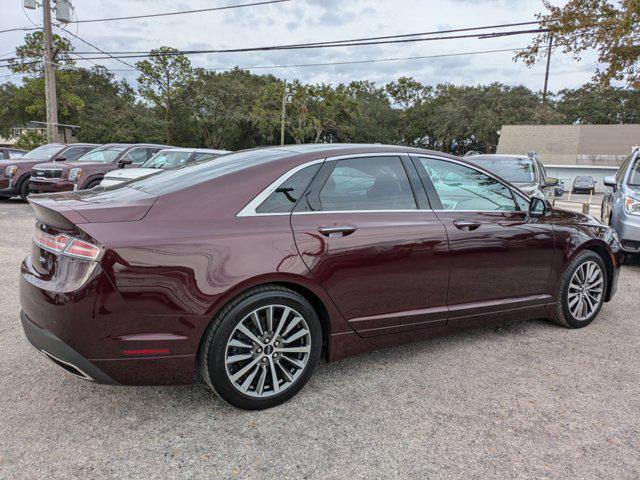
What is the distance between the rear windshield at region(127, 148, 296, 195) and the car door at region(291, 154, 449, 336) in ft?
1.43

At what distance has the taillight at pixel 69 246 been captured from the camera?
243 centimetres

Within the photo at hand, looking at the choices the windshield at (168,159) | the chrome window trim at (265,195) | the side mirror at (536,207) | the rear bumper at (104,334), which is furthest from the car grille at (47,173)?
the side mirror at (536,207)

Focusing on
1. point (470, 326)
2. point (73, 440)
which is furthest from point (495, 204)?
point (73, 440)

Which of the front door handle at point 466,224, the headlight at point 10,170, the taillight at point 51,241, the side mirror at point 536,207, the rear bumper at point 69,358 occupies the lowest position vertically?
the rear bumper at point 69,358

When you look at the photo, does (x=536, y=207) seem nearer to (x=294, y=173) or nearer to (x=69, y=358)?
(x=294, y=173)

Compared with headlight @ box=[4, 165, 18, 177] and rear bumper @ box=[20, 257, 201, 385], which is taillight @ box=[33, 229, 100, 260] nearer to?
rear bumper @ box=[20, 257, 201, 385]

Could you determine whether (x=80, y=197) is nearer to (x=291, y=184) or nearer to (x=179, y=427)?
(x=291, y=184)

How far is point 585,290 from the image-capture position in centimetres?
438

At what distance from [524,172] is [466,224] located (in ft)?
21.7

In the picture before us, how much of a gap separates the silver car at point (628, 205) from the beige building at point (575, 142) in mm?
29500

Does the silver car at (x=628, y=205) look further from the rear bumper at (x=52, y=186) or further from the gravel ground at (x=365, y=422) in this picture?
the rear bumper at (x=52, y=186)

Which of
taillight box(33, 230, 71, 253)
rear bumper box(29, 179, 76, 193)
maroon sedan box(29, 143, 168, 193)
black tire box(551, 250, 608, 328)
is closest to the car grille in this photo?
maroon sedan box(29, 143, 168, 193)

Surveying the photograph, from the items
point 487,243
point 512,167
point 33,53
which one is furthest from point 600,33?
point 33,53

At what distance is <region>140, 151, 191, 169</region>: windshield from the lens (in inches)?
439
